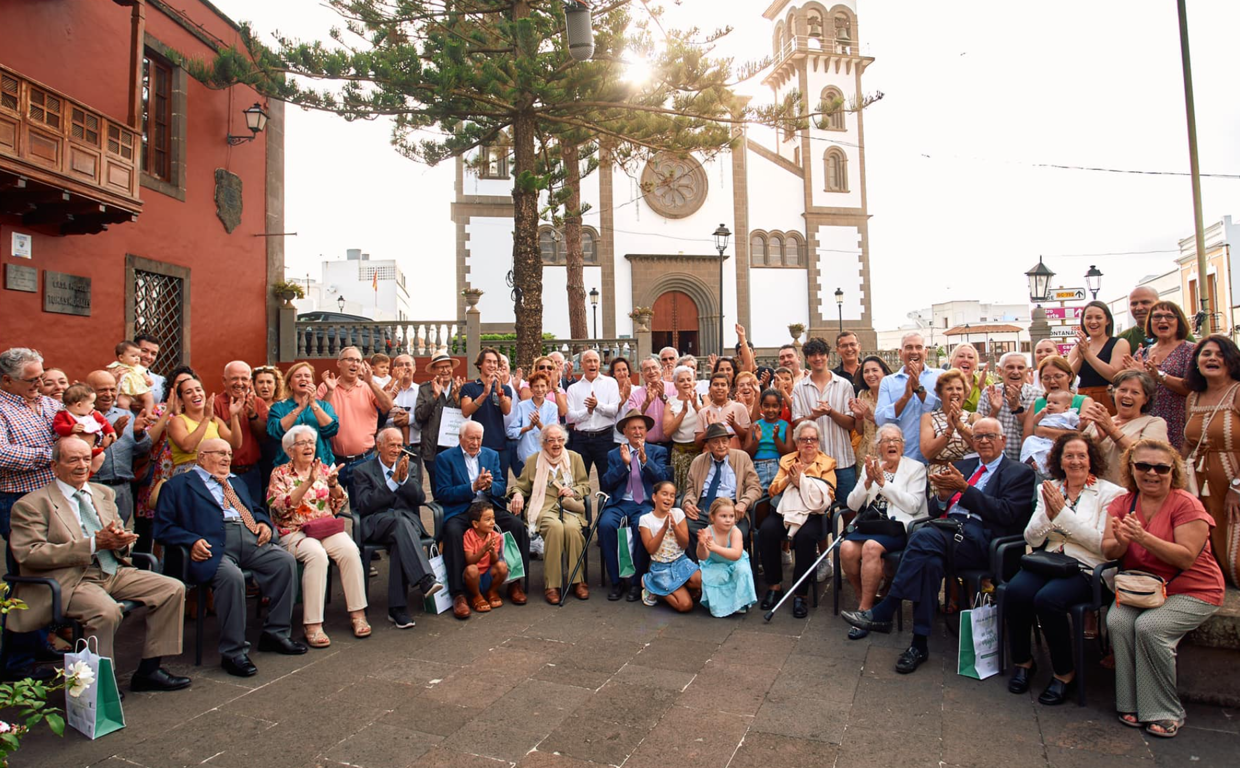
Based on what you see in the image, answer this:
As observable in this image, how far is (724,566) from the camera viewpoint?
5238 mm

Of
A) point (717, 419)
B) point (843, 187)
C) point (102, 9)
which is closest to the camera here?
point (717, 419)

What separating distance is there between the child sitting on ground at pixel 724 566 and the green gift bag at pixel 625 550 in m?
0.62

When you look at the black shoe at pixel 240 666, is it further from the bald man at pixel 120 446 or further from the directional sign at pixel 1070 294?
the directional sign at pixel 1070 294

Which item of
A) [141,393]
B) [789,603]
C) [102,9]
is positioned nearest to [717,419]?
[789,603]

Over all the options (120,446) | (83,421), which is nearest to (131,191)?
(120,446)

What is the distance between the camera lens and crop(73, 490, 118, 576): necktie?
4.00 metres

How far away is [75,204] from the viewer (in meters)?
8.20

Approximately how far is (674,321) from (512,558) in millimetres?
21781

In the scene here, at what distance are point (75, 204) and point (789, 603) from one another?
8.26 metres

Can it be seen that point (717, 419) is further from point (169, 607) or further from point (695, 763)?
point (169, 607)

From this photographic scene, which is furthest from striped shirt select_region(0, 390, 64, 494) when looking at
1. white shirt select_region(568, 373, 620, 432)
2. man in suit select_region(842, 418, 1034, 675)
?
man in suit select_region(842, 418, 1034, 675)

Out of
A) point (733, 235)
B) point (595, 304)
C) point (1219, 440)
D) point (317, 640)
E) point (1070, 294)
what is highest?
point (733, 235)

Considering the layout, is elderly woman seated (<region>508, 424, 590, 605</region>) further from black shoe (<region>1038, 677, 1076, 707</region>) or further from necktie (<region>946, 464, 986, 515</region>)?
black shoe (<region>1038, 677, 1076, 707</region>)

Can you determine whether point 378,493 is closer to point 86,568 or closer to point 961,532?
point 86,568
